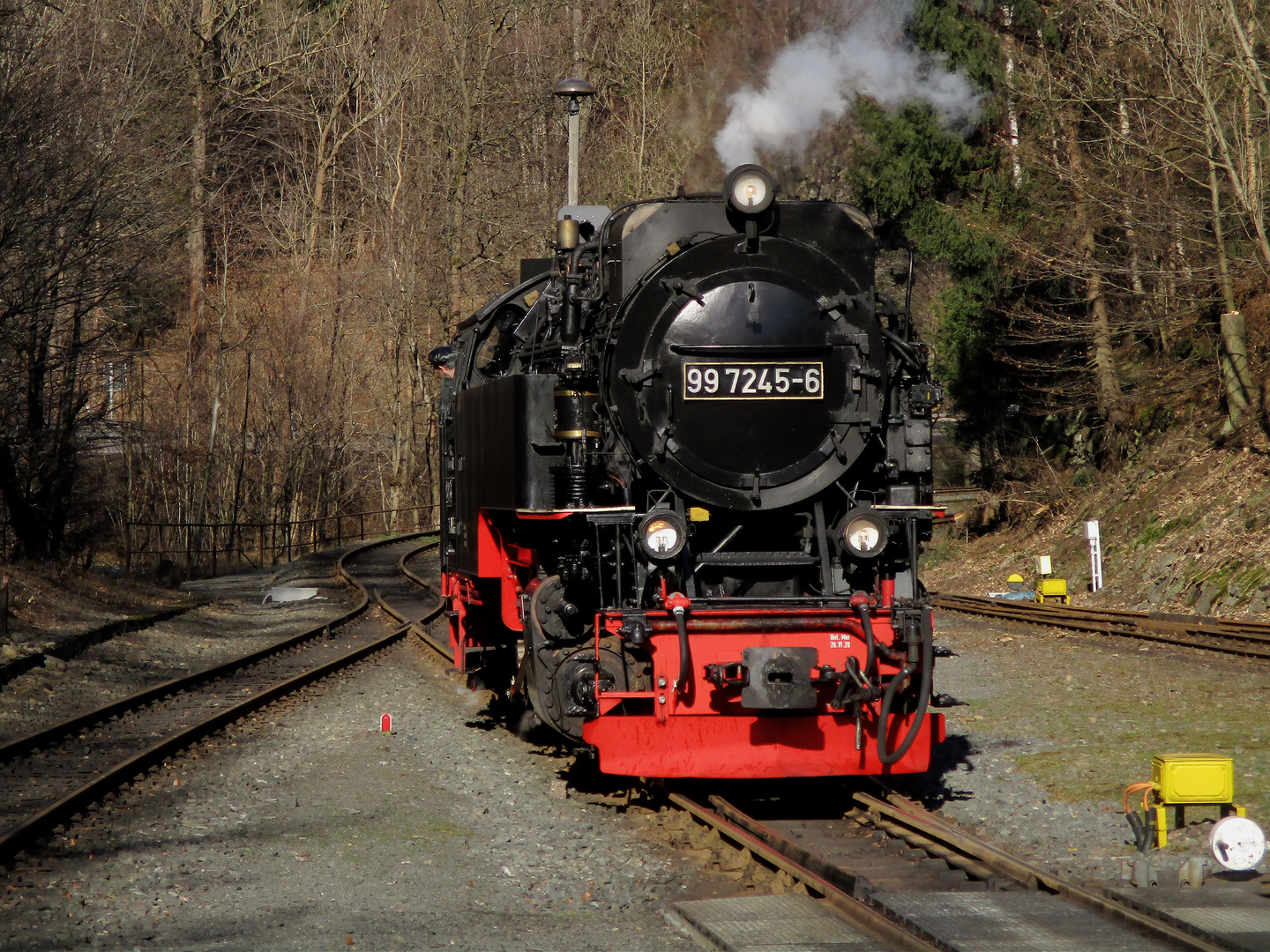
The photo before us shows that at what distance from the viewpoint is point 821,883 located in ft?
17.9

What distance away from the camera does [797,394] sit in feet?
24.1

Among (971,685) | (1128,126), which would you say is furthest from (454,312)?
(971,685)

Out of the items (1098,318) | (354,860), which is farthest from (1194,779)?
(1098,318)

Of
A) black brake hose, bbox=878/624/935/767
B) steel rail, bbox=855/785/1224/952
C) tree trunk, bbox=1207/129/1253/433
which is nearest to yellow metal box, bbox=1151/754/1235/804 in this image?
steel rail, bbox=855/785/1224/952

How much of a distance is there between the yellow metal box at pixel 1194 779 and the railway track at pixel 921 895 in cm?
91

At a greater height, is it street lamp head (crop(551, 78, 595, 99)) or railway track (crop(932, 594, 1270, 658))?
street lamp head (crop(551, 78, 595, 99))

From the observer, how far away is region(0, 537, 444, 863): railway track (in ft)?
24.5

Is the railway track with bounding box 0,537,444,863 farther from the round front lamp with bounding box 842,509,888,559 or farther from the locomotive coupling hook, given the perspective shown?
the round front lamp with bounding box 842,509,888,559

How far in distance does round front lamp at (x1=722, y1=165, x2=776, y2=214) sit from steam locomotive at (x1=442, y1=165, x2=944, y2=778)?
0.01 meters

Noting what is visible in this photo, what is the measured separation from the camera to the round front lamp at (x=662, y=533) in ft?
22.7

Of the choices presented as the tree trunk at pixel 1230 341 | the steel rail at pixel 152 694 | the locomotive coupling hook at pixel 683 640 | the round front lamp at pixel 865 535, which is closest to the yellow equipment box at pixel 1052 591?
the tree trunk at pixel 1230 341

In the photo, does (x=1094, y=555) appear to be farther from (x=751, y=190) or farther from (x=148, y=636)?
(x=751, y=190)

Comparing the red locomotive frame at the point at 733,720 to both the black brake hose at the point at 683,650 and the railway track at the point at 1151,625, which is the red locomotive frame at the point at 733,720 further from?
the railway track at the point at 1151,625

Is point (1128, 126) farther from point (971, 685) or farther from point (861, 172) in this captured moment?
point (971, 685)
